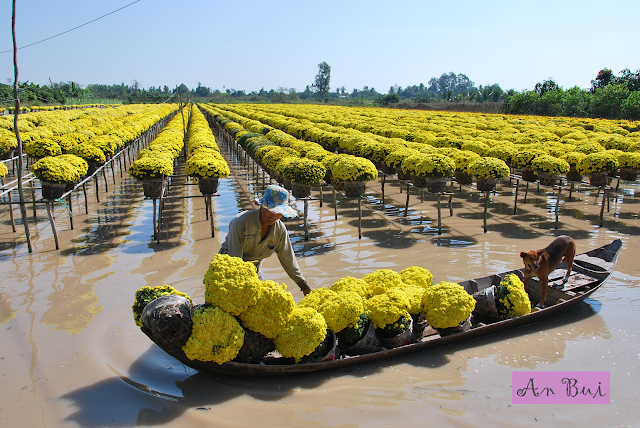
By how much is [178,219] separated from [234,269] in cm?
873

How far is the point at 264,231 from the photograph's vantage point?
474 centimetres

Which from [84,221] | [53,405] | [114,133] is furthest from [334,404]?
[114,133]

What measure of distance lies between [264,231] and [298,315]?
0.97 metres

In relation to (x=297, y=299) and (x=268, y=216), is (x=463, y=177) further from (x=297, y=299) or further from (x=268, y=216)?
(x=268, y=216)

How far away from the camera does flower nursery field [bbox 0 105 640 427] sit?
4270 mm

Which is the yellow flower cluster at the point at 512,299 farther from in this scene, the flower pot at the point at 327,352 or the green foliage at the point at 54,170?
the green foliage at the point at 54,170

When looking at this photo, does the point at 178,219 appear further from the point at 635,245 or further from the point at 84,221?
the point at 635,245

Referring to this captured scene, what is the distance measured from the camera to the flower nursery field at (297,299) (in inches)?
168

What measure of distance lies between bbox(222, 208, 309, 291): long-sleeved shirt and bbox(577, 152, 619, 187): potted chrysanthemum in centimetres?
984

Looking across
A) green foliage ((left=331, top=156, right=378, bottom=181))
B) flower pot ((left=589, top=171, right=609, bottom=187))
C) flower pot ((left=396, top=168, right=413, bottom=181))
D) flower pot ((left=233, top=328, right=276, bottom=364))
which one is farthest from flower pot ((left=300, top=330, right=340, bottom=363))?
flower pot ((left=589, top=171, right=609, bottom=187))

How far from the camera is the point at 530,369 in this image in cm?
505

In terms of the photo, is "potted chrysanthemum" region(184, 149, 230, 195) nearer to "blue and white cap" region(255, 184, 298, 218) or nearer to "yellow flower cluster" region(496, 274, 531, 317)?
"blue and white cap" region(255, 184, 298, 218)

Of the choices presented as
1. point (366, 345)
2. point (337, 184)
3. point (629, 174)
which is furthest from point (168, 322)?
point (629, 174)

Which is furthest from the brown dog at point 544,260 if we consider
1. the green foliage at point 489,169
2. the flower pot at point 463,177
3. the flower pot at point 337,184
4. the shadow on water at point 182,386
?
the flower pot at point 337,184
